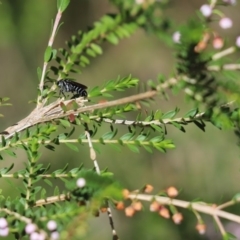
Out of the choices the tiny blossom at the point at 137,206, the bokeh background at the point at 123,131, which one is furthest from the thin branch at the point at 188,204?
the bokeh background at the point at 123,131

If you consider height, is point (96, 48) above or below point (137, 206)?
above

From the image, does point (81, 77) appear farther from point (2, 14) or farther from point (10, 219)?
point (10, 219)

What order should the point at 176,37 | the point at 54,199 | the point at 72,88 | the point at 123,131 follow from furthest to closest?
1. the point at 123,131
2. the point at 72,88
3. the point at 54,199
4. the point at 176,37

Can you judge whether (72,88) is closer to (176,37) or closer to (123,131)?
(176,37)

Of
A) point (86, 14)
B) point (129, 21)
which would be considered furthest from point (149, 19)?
point (86, 14)

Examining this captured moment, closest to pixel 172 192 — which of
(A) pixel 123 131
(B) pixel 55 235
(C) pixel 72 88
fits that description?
(B) pixel 55 235

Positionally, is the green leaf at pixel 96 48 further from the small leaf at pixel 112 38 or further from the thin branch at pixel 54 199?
the thin branch at pixel 54 199
